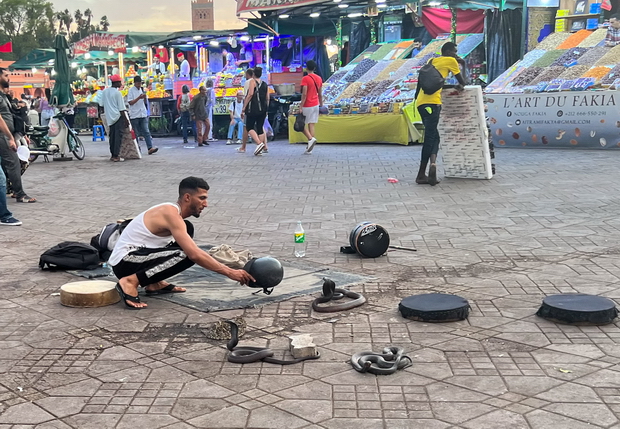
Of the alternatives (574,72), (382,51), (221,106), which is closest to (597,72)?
(574,72)

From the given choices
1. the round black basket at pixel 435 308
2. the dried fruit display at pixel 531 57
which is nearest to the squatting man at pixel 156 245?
the round black basket at pixel 435 308

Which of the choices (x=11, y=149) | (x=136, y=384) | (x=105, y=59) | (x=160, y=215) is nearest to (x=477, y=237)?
(x=160, y=215)

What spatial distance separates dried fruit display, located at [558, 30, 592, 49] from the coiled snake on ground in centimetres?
1416

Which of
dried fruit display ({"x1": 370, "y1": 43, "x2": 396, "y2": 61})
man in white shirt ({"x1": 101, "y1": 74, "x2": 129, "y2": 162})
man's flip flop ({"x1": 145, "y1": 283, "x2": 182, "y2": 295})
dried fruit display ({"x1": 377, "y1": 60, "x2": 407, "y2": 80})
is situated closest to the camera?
man's flip flop ({"x1": 145, "y1": 283, "x2": 182, "y2": 295})

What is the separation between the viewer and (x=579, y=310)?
3.95 metres

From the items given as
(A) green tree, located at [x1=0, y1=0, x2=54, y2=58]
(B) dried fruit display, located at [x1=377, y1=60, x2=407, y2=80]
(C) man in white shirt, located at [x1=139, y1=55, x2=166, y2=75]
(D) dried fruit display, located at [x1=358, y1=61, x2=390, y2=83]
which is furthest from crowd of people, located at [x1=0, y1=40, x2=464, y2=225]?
(A) green tree, located at [x1=0, y1=0, x2=54, y2=58]

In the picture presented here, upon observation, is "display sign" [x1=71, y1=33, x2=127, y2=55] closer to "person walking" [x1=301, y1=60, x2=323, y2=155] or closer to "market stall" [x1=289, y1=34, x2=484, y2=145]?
"market stall" [x1=289, y1=34, x2=484, y2=145]

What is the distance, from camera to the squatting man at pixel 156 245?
14.8 ft

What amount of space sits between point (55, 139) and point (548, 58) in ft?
35.9

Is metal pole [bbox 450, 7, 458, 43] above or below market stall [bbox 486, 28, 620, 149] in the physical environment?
above

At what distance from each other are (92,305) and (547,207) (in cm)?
527

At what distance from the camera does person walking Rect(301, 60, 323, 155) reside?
1475 cm

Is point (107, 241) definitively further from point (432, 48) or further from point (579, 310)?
point (432, 48)

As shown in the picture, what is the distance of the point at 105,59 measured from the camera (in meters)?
31.3
